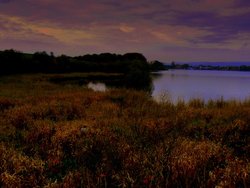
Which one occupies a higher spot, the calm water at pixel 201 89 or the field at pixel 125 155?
the field at pixel 125 155

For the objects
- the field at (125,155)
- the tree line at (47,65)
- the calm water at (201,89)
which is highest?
the tree line at (47,65)

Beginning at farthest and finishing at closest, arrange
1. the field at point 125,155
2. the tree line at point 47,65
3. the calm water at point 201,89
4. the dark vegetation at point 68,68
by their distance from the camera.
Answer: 1. the tree line at point 47,65
2. the dark vegetation at point 68,68
3. the calm water at point 201,89
4. the field at point 125,155

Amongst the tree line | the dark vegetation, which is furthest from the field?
the tree line

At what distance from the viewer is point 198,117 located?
10711 millimetres

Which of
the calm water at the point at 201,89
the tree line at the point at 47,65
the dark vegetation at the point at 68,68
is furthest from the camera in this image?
the tree line at the point at 47,65

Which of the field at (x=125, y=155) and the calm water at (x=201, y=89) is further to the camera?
the calm water at (x=201, y=89)

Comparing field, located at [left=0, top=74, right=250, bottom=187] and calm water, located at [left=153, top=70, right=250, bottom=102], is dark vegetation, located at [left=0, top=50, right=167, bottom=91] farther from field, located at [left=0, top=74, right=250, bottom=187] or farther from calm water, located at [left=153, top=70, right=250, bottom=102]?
field, located at [left=0, top=74, right=250, bottom=187]

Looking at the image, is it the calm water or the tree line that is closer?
the calm water

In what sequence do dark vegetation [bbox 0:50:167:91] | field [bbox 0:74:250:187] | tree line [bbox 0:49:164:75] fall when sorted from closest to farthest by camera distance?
1. field [bbox 0:74:250:187]
2. dark vegetation [bbox 0:50:167:91]
3. tree line [bbox 0:49:164:75]

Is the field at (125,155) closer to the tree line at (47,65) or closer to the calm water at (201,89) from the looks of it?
the calm water at (201,89)

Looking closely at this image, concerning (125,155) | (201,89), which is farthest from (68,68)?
(125,155)

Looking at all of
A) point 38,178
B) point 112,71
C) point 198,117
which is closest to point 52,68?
point 112,71

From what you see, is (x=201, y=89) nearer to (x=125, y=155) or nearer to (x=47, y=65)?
(x=47, y=65)

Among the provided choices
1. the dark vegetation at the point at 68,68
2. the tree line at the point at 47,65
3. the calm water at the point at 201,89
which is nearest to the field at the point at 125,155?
the calm water at the point at 201,89
